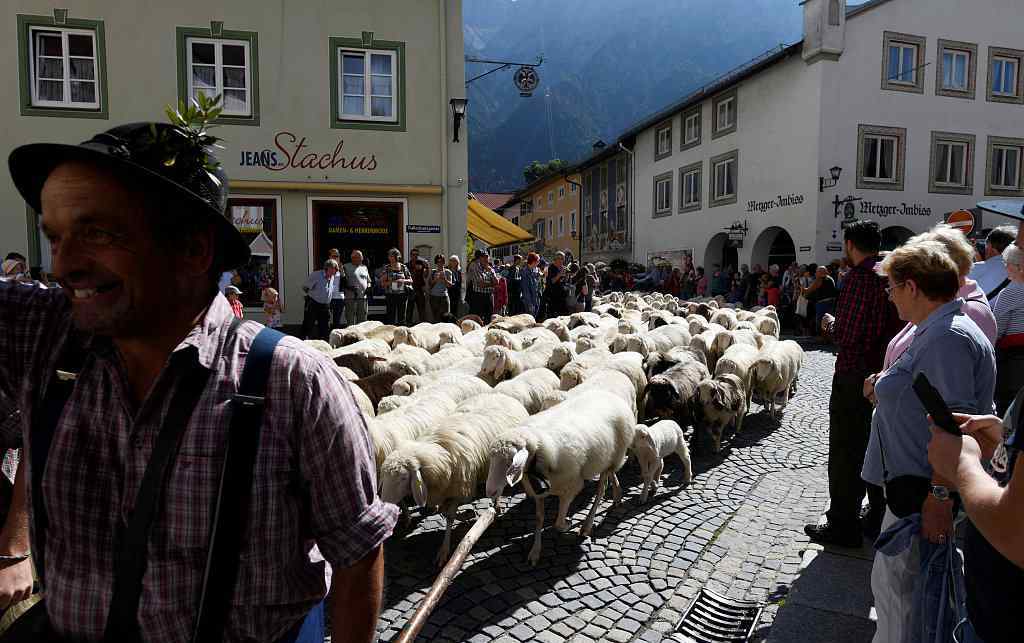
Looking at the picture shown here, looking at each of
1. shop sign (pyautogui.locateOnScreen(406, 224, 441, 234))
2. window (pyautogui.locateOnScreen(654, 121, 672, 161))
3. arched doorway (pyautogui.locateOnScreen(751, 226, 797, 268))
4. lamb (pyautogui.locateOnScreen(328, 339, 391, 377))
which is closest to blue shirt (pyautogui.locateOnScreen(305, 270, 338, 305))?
shop sign (pyautogui.locateOnScreen(406, 224, 441, 234))

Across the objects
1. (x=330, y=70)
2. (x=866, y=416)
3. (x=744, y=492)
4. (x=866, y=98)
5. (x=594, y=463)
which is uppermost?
(x=866, y=98)

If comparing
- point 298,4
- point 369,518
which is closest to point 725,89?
point 298,4

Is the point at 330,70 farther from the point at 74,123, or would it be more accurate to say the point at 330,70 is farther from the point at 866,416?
the point at 866,416

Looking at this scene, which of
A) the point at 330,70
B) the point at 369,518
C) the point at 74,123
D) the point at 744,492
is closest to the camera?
the point at 369,518

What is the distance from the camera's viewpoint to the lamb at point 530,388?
6.09 metres

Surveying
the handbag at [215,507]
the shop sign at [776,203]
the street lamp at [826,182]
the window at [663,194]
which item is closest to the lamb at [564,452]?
the handbag at [215,507]

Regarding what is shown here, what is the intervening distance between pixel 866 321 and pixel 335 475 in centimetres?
372

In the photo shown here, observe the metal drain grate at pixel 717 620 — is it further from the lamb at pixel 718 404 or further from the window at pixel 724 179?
the window at pixel 724 179

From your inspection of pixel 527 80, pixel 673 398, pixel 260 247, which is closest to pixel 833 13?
pixel 527 80

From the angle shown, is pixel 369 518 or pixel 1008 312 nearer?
pixel 369 518

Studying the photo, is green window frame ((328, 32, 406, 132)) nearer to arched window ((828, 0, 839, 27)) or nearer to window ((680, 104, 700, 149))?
arched window ((828, 0, 839, 27))

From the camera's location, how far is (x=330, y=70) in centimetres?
1459

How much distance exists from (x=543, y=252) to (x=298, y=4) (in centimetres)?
3409

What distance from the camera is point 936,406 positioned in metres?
1.82
